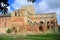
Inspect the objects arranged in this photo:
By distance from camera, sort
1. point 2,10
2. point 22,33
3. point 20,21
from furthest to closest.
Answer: point 20,21 < point 22,33 < point 2,10

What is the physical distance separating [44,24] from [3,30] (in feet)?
14.3

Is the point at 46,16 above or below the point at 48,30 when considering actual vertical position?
above

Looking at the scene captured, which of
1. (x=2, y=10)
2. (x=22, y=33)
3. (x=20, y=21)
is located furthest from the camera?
(x=20, y=21)

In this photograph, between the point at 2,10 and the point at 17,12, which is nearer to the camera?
the point at 2,10

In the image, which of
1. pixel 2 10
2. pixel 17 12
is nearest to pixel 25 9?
pixel 17 12

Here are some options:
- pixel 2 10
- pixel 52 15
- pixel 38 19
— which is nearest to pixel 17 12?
pixel 38 19

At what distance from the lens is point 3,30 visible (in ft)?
73.7

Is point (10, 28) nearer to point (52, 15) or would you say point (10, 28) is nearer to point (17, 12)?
point (17, 12)

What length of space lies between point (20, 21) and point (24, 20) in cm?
44

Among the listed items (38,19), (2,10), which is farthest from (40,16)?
(2,10)

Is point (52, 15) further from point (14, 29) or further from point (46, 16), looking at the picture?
point (14, 29)

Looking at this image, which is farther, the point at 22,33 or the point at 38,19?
the point at 38,19

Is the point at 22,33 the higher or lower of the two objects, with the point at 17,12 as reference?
lower

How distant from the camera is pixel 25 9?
23797mm
